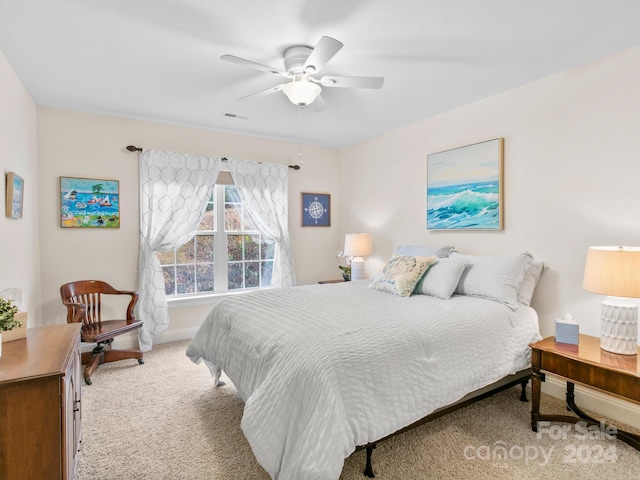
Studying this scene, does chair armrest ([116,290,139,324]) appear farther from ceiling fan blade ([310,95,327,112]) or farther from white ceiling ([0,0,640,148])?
ceiling fan blade ([310,95,327,112])

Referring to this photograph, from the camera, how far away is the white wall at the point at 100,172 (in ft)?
10.9

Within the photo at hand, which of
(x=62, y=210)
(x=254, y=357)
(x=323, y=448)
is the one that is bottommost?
(x=323, y=448)

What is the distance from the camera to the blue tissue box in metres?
2.19

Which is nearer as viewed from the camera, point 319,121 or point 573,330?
point 573,330

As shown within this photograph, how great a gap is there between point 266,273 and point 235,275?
420mm

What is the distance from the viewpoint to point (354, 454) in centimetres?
194

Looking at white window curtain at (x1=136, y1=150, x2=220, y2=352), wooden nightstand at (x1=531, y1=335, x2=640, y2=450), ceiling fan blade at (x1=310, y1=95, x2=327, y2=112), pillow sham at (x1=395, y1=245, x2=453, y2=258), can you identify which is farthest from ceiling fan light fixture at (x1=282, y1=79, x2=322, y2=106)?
wooden nightstand at (x1=531, y1=335, x2=640, y2=450)

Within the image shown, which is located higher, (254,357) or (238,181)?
(238,181)

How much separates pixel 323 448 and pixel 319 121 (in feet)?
10.5

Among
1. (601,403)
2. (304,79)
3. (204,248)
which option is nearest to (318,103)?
(304,79)

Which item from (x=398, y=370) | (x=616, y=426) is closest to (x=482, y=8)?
(x=398, y=370)

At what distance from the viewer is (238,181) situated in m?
4.25

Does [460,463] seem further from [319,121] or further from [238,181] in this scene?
[238,181]

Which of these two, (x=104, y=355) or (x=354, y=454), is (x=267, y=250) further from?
(x=354, y=454)
